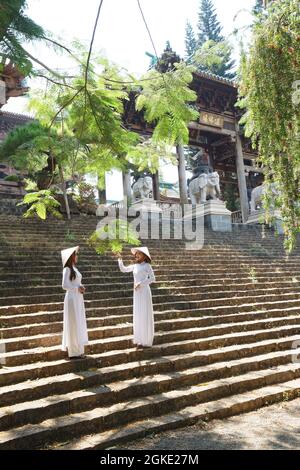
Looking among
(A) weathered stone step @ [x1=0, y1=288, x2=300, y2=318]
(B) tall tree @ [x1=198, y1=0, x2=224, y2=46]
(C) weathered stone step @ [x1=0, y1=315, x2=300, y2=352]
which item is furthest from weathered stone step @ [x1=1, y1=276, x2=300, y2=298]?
(B) tall tree @ [x1=198, y1=0, x2=224, y2=46]

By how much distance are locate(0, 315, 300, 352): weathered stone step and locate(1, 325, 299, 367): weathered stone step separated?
1.4 inches

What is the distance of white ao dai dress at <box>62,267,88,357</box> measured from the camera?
16.8 feet

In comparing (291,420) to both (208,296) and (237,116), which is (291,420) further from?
(237,116)

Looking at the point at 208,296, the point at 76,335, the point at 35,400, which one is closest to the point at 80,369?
the point at 76,335

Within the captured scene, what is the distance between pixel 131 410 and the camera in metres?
4.40

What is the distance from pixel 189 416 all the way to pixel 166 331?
2.22m

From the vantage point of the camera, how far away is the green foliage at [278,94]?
5.11 m

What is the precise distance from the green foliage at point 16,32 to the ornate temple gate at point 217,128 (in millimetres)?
14354

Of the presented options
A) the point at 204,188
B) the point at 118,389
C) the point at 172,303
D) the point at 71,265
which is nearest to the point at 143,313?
the point at 71,265

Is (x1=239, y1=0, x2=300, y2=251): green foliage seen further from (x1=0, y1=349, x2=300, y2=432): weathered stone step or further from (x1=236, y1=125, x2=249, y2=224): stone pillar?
(x1=236, y1=125, x2=249, y2=224): stone pillar

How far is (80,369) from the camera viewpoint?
16.7ft

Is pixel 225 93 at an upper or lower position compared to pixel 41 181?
upper
